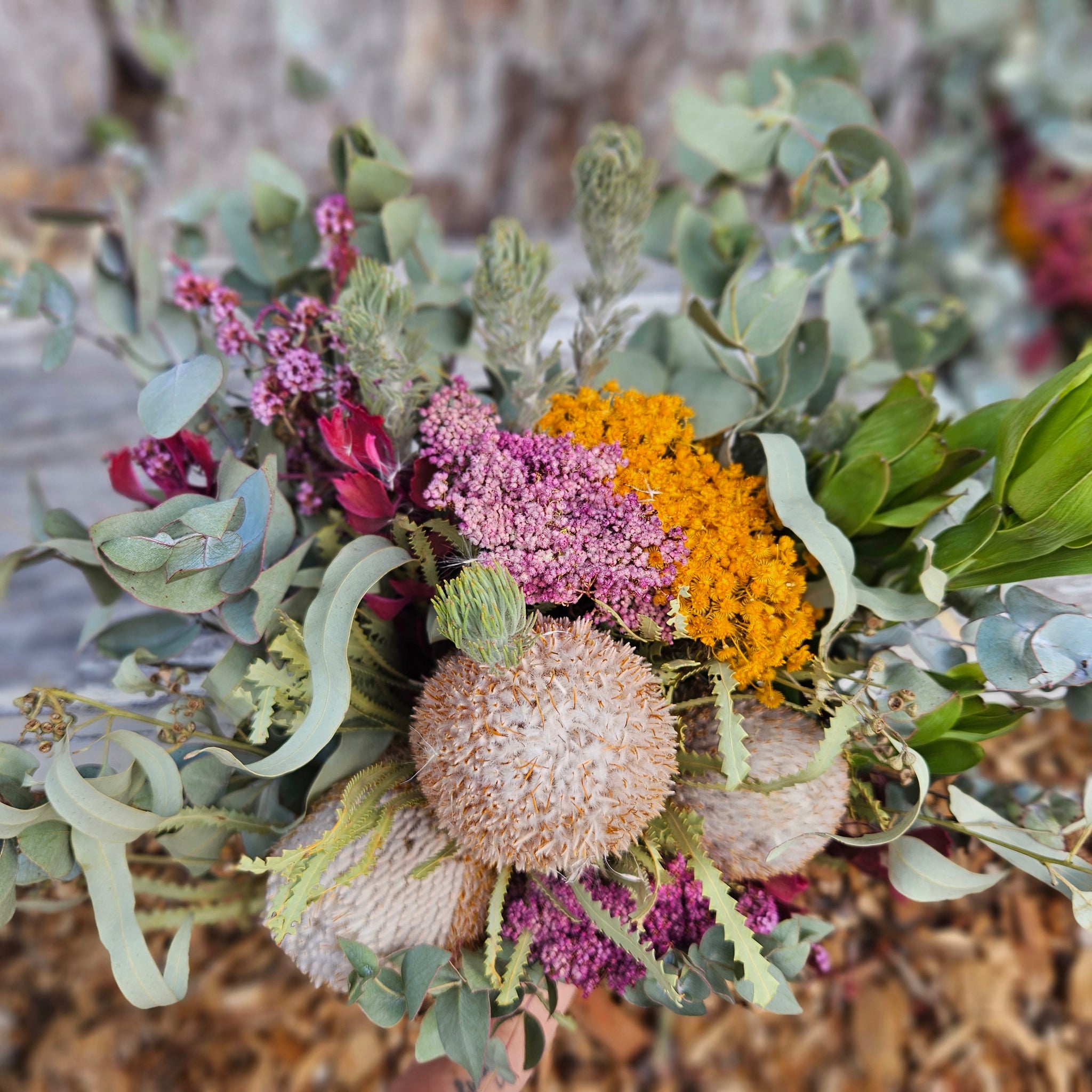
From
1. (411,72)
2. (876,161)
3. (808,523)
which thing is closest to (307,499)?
(808,523)

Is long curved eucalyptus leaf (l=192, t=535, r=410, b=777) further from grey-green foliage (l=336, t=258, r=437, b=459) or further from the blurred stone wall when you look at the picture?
the blurred stone wall

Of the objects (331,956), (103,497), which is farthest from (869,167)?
(103,497)

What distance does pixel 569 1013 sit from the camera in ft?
2.30

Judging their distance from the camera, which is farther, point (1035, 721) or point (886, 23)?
point (886, 23)

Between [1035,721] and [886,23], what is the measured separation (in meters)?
1.27

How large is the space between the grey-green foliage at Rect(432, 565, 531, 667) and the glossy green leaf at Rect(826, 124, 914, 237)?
523mm

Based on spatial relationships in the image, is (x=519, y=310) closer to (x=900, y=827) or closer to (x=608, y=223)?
(x=608, y=223)

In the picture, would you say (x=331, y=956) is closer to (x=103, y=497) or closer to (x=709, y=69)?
(x=103, y=497)

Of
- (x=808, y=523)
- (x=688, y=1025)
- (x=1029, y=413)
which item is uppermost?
(x=1029, y=413)

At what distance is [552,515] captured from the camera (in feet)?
1.50

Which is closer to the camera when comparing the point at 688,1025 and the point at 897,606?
the point at 897,606

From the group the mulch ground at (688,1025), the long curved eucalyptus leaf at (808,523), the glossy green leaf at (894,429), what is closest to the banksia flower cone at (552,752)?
the long curved eucalyptus leaf at (808,523)

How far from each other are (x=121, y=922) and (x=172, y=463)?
296mm

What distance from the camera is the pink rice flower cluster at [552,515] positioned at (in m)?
0.45
